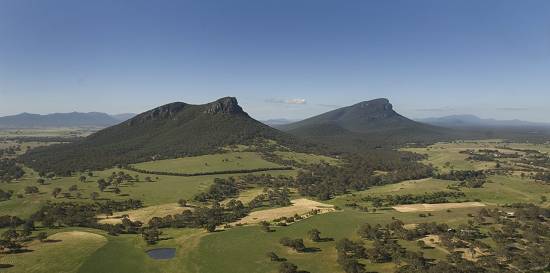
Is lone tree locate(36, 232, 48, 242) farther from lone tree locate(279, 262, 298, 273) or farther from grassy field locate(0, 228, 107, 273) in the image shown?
lone tree locate(279, 262, 298, 273)

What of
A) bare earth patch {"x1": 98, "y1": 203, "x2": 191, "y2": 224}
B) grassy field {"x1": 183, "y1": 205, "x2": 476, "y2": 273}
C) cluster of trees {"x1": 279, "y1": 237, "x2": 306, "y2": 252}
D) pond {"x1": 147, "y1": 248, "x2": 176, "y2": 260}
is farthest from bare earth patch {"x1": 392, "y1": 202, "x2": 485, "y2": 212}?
pond {"x1": 147, "y1": 248, "x2": 176, "y2": 260}

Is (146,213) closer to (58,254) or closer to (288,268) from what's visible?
(58,254)

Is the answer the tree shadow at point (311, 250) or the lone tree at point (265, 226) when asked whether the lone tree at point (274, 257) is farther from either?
the lone tree at point (265, 226)

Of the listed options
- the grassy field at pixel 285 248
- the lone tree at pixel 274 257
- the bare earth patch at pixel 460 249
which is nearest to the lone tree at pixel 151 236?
the grassy field at pixel 285 248

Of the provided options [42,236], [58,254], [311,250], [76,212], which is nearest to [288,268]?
[311,250]

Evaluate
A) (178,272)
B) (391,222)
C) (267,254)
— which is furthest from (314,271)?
(391,222)
